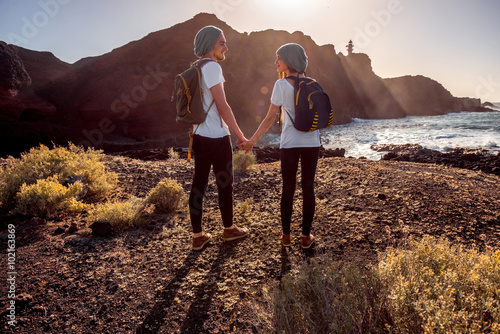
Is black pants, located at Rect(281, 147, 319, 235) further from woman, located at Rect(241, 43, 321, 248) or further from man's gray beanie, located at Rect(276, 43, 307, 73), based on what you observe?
man's gray beanie, located at Rect(276, 43, 307, 73)

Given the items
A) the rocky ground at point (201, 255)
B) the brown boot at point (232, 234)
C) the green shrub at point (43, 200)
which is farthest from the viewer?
the green shrub at point (43, 200)

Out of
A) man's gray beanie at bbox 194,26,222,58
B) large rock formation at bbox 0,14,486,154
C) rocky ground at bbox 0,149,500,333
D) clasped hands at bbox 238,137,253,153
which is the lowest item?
rocky ground at bbox 0,149,500,333

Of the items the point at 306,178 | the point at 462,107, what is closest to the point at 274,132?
the point at 306,178

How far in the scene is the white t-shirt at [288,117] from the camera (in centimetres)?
232

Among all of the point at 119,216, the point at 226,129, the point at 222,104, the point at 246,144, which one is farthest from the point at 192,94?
the point at 119,216

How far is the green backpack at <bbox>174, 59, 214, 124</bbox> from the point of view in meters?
2.29

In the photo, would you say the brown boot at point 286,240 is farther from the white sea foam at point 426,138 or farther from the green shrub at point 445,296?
the white sea foam at point 426,138

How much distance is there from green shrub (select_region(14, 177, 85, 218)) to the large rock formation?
21.7 metres

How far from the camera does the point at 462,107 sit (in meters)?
94.4

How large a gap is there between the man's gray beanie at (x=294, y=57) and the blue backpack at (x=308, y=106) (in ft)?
0.49

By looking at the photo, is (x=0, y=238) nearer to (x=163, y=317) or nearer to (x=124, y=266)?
(x=124, y=266)

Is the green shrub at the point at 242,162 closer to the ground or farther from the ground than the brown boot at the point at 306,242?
farther from the ground

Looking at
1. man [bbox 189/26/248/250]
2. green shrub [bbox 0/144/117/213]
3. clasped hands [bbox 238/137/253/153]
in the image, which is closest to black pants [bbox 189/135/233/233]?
man [bbox 189/26/248/250]

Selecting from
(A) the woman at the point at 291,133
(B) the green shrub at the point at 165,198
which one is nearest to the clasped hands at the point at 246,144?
(A) the woman at the point at 291,133
